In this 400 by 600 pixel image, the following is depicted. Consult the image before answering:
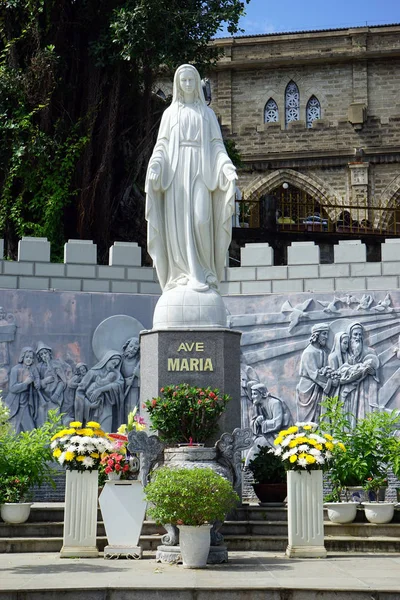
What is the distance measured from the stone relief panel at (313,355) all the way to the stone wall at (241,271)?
10.2 inches

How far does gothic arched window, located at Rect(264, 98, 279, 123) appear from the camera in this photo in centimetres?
3872

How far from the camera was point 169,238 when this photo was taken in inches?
512

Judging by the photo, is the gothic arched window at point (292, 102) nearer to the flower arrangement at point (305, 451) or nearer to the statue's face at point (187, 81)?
the statue's face at point (187, 81)

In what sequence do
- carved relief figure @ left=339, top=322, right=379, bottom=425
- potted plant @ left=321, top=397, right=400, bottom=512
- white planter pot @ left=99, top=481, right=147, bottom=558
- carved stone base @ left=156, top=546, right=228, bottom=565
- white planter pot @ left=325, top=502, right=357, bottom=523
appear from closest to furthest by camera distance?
1. carved stone base @ left=156, top=546, right=228, bottom=565
2. white planter pot @ left=99, top=481, right=147, bottom=558
3. white planter pot @ left=325, top=502, right=357, bottom=523
4. potted plant @ left=321, top=397, right=400, bottom=512
5. carved relief figure @ left=339, top=322, right=379, bottom=425

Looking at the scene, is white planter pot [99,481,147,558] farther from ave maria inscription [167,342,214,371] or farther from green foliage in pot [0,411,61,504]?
ave maria inscription [167,342,214,371]

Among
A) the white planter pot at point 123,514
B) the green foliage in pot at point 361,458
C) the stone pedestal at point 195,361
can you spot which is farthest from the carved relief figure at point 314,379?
the white planter pot at point 123,514

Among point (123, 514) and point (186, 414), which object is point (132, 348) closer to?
point (186, 414)

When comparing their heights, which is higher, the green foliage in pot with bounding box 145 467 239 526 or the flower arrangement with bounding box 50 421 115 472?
the flower arrangement with bounding box 50 421 115 472

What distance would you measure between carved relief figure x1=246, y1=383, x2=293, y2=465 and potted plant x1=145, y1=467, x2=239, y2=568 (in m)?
7.41

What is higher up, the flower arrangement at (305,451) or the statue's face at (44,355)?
the statue's face at (44,355)

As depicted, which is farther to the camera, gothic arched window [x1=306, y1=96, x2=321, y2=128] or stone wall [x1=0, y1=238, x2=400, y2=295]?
gothic arched window [x1=306, y1=96, x2=321, y2=128]

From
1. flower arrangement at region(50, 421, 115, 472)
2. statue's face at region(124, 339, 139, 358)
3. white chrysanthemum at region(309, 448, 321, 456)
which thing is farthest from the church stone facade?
flower arrangement at region(50, 421, 115, 472)

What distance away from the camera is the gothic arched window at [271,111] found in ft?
127

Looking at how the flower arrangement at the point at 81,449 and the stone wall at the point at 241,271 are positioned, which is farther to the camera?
the stone wall at the point at 241,271
